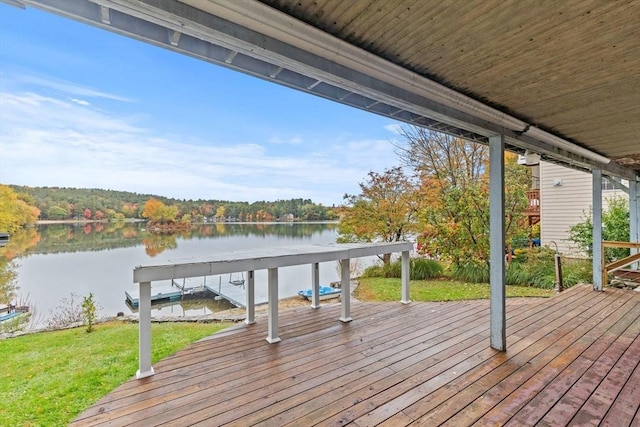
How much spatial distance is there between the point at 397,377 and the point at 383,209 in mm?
7146

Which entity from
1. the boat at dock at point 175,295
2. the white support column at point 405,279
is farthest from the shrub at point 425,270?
the boat at dock at point 175,295

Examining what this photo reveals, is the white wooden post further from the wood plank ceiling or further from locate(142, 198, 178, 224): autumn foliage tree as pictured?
locate(142, 198, 178, 224): autumn foliage tree

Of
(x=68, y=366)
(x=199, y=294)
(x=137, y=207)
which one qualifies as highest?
(x=137, y=207)

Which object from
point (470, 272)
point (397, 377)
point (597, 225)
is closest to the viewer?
point (397, 377)

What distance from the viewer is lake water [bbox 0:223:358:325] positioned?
7641 mm

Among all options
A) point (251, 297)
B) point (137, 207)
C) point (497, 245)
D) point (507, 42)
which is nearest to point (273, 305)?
point (251, 297)

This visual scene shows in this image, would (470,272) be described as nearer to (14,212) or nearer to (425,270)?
(425,270)

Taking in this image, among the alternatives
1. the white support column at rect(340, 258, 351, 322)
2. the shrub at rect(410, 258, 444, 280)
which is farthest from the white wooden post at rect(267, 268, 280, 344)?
the shrub at rect(410, 258, 444, 280)

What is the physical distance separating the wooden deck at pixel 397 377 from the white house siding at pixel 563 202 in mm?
Result: 6757

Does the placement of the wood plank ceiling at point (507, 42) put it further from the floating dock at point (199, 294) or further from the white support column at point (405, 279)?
the floating dock at point (199, 294)

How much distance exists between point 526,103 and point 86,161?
18.5m

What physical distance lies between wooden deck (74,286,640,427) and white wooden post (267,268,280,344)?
108mm

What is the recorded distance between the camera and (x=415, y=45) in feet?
5.95

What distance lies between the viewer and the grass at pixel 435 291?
245 inches
